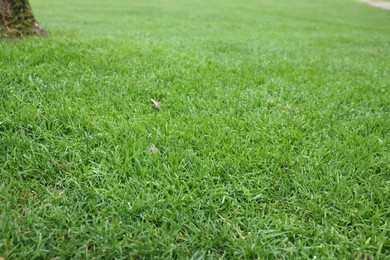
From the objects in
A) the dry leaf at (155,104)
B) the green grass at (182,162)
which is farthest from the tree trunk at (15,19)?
the dry leaf at (155,104)

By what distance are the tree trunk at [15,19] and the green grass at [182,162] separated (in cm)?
65

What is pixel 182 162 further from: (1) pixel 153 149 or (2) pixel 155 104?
(2) pixel 155 104

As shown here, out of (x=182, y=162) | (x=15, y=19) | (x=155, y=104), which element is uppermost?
(x=15, y=19)

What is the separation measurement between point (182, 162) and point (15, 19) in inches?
164

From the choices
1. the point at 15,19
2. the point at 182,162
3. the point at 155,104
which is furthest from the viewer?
the point at 15,19

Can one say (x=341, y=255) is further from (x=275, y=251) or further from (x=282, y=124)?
(x=282, y=124)

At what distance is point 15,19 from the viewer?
4.44 metres

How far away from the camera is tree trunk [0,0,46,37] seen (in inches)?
167

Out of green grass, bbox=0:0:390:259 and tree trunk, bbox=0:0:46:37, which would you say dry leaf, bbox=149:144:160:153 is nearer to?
green grass, bbox=0:0:390:259

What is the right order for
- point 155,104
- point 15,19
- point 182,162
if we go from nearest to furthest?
point 182,162 < point 155,104 < point 15,19

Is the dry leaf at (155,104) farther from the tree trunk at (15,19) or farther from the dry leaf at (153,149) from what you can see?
Answer: the tree trunk at (15,19)

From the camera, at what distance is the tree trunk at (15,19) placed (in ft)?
14.0

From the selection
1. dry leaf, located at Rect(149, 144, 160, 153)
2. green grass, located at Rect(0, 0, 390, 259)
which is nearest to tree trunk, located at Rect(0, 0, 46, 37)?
green grass, located at Rect(0, 0, 390, 259)

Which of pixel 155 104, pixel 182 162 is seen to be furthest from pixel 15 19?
pixel 182 162
